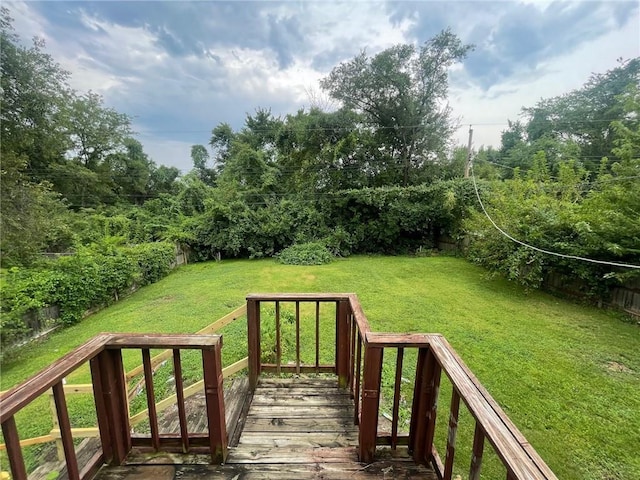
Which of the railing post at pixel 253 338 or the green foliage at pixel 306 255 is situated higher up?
the railing post at pixel 253 338

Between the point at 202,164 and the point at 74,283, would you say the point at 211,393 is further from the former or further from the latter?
the point at 202,164

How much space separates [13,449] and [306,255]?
9115mm

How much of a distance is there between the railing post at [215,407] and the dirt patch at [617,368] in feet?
14.3

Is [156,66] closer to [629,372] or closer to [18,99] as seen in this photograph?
[18,99]

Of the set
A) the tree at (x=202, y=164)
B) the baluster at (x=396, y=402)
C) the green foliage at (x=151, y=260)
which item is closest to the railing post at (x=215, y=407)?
the baluster at (x=396, y=402)

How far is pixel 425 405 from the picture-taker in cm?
135

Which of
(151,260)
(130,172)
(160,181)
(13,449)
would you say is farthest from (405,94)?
(160,181)

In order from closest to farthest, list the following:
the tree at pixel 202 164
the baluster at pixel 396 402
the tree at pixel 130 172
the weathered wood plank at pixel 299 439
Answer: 1. the baluster at pixel 396 402
2. the weathered wood plank at pixel 299 439
3. the tree at pixel 130 172
4. the tree at pixel 202 164

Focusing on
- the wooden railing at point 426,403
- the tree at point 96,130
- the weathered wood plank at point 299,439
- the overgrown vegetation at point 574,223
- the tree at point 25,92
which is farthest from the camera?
the tree at point 96,130

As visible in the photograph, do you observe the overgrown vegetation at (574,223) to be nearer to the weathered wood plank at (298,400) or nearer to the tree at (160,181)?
the weathered wood plank at (298,400)

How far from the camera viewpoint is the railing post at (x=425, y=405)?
4.30 ft

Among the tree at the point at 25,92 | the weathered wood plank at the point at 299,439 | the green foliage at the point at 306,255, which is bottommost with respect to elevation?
the green foliage at the point at 306,255

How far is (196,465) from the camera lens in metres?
1.36

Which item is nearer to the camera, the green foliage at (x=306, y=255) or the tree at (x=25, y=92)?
the tree at (x=25, y=92)
